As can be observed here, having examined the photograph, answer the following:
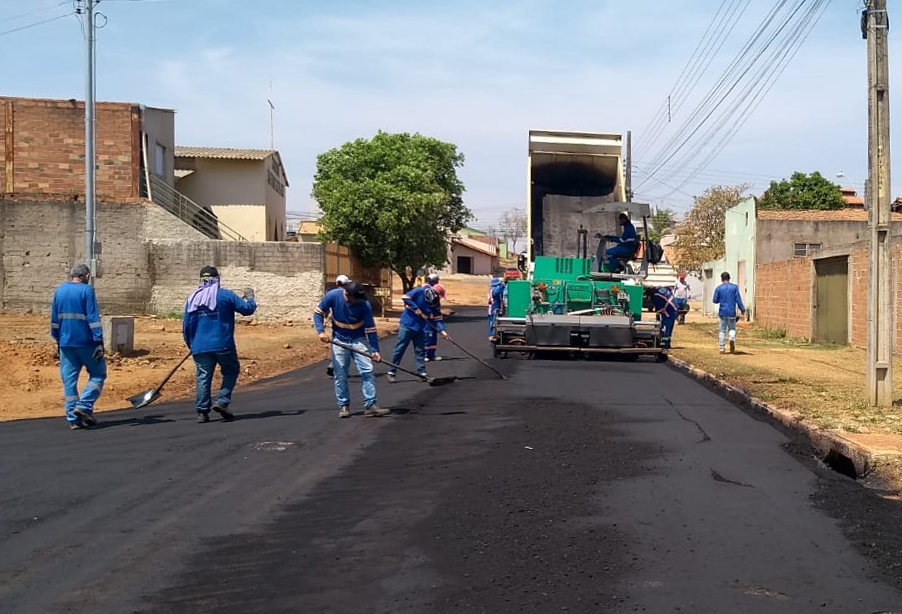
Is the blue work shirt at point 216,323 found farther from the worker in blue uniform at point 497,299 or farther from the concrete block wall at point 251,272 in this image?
the concrete block wall at point 251,272

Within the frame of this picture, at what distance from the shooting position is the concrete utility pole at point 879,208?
10211 mm

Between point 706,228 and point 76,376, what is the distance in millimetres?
41994

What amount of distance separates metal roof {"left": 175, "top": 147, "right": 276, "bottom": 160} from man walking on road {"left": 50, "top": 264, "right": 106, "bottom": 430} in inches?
1144

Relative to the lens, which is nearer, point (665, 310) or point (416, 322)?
point (416, 322)

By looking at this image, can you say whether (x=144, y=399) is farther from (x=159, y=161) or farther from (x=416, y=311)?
(x=159, y=161)

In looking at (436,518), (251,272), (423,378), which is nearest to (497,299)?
(423,378)

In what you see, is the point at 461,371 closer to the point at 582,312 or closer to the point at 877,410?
the point at 582,312

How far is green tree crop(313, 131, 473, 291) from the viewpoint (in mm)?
34125

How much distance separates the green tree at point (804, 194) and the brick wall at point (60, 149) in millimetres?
31413

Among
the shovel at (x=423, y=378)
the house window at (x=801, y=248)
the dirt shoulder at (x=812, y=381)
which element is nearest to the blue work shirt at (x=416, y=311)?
the shovel at (x=423, y=378)

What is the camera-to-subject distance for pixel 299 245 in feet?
91.1

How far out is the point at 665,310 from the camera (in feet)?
59.8

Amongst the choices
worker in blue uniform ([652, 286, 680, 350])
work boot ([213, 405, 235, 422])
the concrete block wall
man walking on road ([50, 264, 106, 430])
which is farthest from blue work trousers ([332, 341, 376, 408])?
the concrete block wall

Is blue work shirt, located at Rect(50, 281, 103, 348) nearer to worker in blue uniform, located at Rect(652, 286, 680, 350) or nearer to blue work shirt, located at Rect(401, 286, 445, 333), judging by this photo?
blue work shirt, located at Rect(401, 286, 445, 333)
